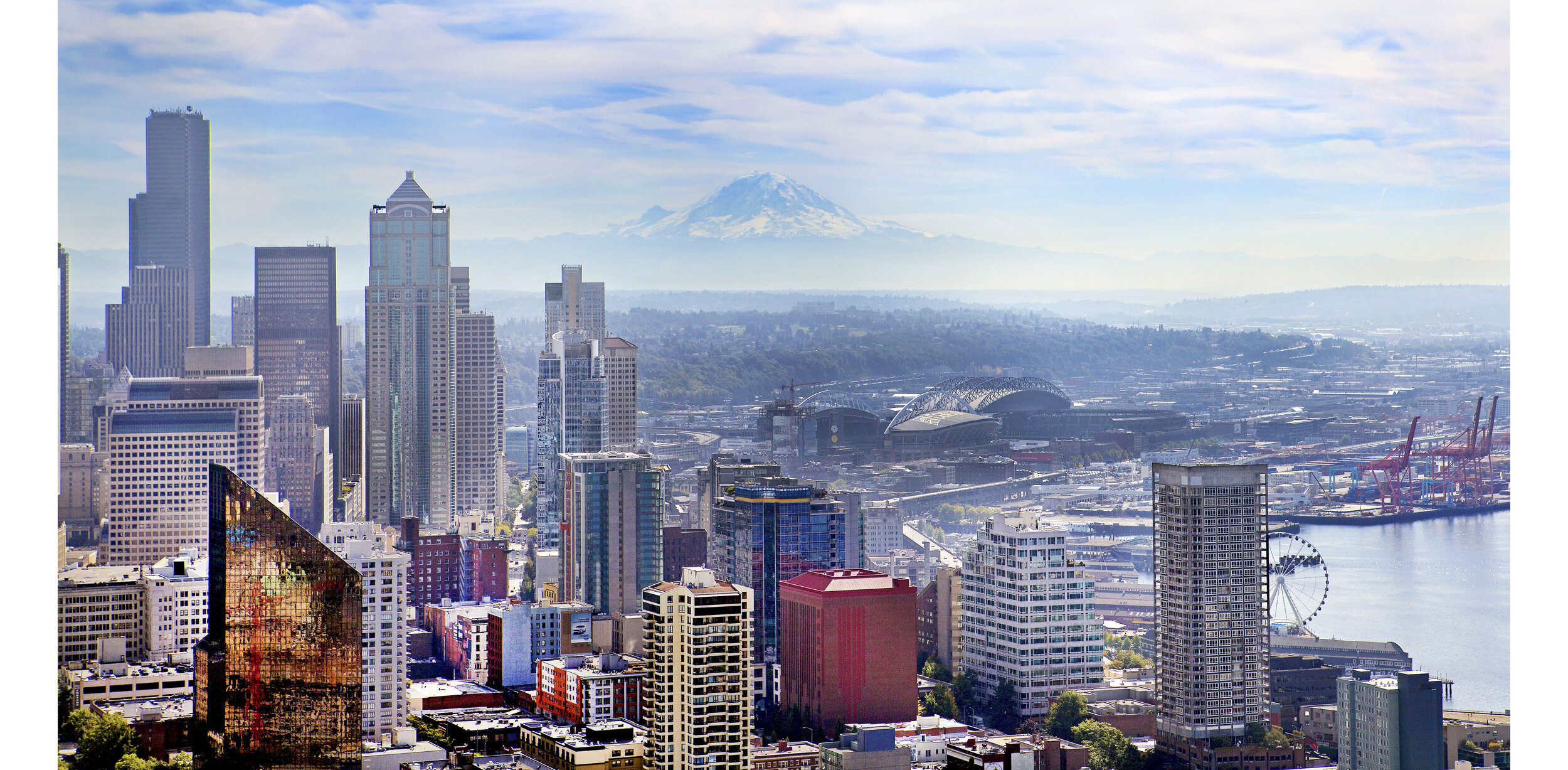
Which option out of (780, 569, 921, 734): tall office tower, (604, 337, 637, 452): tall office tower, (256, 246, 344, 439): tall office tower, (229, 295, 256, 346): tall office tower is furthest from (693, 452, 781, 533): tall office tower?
(229, 295, 256, 346): tall office tower

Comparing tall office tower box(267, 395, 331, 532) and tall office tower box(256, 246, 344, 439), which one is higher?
tall office tower box(256, 246, 344, 439)

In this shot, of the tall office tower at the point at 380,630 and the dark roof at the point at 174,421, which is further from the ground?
the dark roof at the point at 174,421

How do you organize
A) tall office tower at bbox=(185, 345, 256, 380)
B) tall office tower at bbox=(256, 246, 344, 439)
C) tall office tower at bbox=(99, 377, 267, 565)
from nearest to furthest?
tall office tower at bbox=(99, 377, 267, 565)
tall office tower at bbox=(185, 345, 256, 380)
tall office tower at bbox=(256, 246, 344, 439)

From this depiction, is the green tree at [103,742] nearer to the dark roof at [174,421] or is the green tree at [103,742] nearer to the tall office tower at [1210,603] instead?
the dark roof at [174,421]

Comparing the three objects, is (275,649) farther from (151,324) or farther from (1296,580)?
(151,324)

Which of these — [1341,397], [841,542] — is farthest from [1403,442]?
[841,542]

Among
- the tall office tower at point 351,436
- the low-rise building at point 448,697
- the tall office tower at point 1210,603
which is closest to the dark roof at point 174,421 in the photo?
the tall office tower at point 351,436

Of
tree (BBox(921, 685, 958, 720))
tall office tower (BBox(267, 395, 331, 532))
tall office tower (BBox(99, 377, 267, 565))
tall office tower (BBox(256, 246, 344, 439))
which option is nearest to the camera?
tree (BBox(921, 685, 958, 720))

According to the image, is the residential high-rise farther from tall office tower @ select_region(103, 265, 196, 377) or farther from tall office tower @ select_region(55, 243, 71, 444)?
tall office tower @ select_region(55, 243, 71, 444)
